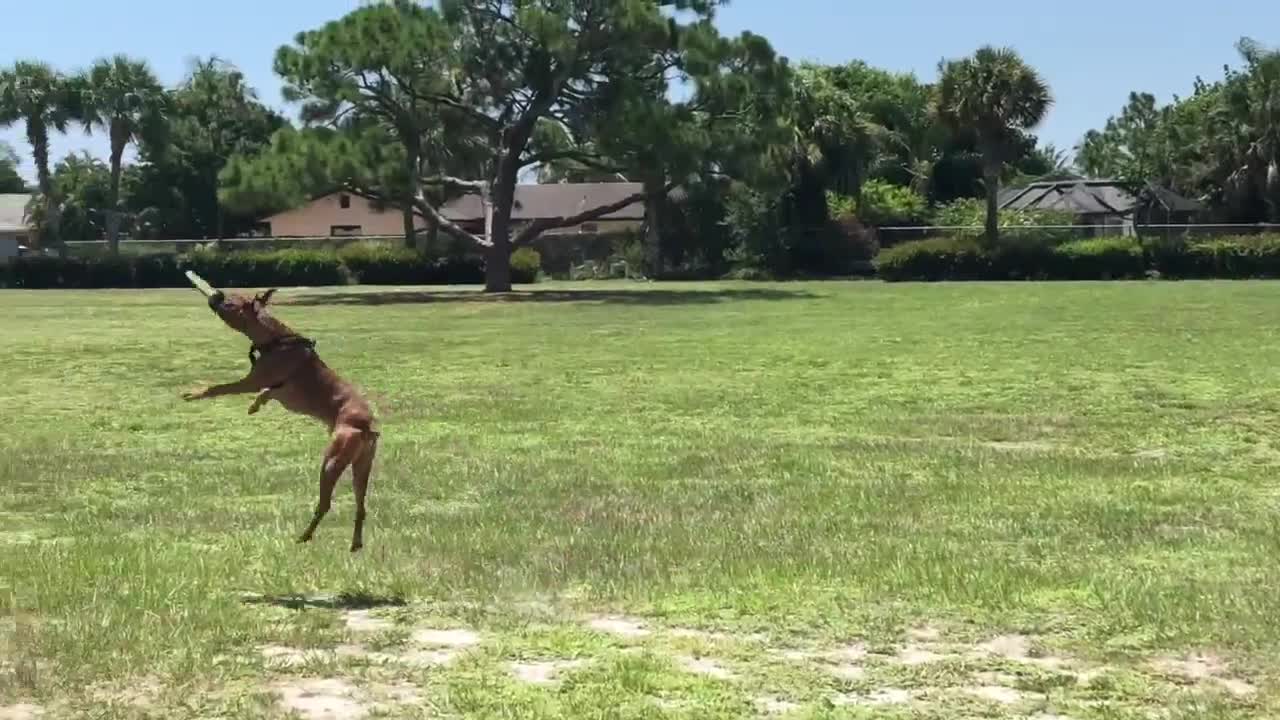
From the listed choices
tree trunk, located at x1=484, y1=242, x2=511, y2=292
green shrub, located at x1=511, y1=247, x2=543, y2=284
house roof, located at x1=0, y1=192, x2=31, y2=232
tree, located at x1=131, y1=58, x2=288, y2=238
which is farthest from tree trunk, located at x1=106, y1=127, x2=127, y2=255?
tree trunk, located at x1=484, y1=242, x2=511, y2=292

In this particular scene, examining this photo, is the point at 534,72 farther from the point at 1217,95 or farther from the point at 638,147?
the point at 1217,95

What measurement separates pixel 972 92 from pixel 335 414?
46.8 meters

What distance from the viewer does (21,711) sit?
455cm

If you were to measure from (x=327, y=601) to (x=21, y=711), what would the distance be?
5.15 feet

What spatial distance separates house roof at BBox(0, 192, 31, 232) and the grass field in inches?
2761

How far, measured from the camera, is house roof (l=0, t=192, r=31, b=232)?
8094 centimetres

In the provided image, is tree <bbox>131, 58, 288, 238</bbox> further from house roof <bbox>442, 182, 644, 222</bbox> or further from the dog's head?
the dog's head

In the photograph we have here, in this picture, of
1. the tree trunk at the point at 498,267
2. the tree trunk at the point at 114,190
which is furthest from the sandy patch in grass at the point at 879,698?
the tree trunk at the point at 114,190

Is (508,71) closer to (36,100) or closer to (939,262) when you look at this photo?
(939,262)

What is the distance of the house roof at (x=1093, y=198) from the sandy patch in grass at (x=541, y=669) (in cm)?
6312

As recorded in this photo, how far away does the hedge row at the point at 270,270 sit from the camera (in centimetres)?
5219

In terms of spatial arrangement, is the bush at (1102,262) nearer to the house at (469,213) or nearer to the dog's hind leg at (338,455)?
the house at (469,213)

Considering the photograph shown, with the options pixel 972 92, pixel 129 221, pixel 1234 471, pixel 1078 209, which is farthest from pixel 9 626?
pixel 129 221

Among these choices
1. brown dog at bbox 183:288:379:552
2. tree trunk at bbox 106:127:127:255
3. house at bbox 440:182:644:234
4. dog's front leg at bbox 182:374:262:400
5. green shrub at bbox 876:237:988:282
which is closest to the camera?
dog's front leg at bbox 182:374:262:400
